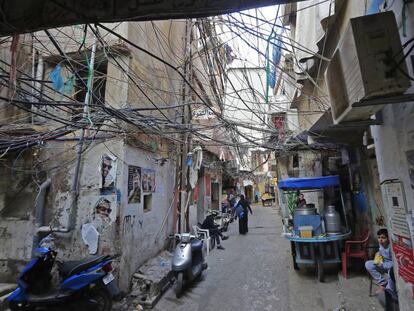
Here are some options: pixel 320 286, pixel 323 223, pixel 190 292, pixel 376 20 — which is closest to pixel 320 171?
pixel 323 223

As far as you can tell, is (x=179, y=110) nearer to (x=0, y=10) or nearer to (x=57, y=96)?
(x=57, y=96)

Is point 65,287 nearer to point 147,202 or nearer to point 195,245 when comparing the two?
point 195,245

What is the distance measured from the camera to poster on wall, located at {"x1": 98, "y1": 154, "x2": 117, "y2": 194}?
17.9ft

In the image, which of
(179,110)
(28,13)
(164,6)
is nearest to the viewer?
(164,6)

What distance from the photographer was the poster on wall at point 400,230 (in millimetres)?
2598

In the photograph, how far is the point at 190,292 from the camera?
213 inches

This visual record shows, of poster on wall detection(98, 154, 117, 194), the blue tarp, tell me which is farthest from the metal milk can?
poster on wall detection(98, 154, 117, 194)

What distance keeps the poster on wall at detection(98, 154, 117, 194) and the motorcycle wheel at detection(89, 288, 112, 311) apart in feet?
6.05

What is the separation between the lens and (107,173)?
5.51m

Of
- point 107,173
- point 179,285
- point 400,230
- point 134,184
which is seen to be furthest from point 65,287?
point 400,230

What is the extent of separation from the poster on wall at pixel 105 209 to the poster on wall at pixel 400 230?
447cm

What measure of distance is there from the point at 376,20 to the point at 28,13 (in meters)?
2.65

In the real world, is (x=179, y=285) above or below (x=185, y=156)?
below

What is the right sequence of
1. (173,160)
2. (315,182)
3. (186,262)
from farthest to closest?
1. (173,160)
2. (315,182)
3. (186,262)
